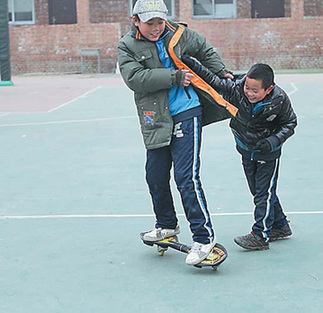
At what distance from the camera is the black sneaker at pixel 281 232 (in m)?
5.12

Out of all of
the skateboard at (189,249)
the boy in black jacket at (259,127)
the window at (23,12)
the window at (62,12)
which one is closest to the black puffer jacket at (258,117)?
the boy in black jacket at (259,127)

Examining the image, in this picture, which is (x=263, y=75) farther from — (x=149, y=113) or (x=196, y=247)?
Result: (x=196, y=247)

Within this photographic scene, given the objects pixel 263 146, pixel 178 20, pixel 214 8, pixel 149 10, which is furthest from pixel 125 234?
pixel 214 8

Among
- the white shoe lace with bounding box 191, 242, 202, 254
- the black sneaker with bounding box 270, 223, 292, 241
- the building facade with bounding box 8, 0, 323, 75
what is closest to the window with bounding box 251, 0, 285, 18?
the building facade with bounding box 8, 0, 323, 75

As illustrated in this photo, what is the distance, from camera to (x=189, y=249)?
467 centimetres

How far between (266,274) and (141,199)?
2419 millimetres

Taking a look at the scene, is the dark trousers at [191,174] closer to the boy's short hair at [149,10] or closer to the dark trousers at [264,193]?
the dark trousers at [264,193]

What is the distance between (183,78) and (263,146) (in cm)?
72

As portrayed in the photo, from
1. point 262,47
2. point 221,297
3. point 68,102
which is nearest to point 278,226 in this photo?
point 221,297

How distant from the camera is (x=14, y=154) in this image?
9.38 meters

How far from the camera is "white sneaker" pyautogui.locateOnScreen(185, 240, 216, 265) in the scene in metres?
4.45

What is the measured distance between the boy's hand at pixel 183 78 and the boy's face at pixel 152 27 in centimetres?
27

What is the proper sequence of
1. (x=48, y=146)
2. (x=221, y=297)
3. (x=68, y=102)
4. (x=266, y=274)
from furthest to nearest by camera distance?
(x=68, y=102)
(x=48, y=146)
(x=266, y=274)
(x=221, y=297)

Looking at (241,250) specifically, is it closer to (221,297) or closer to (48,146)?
(221,297)
